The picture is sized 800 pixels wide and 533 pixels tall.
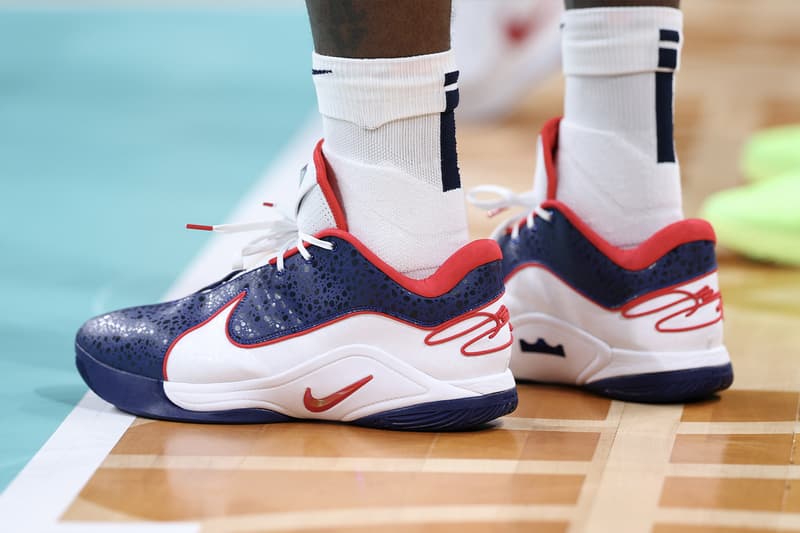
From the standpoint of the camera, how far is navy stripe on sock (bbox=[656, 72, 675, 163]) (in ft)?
3.80

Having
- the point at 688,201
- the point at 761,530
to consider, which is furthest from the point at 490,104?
the point at 761,530

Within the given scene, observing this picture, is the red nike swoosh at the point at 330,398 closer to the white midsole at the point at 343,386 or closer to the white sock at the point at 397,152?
the white midsole at the point at 343,386

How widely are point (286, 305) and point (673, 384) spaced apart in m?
0.38

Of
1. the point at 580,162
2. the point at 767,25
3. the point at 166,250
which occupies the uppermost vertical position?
the point at 580,162

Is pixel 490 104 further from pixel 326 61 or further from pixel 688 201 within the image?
pixel 326 61

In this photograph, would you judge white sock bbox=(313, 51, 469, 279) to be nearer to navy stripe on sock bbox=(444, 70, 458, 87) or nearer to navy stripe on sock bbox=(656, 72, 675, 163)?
navy stripe on sock bbox=(444, 70, 458, 87)

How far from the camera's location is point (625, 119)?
45.6 inches

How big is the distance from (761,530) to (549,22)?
74.7 inches

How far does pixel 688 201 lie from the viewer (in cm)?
199

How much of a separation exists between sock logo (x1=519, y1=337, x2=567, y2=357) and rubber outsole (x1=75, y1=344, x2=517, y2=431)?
0.13 meters

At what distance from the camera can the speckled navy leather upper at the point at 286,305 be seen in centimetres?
105

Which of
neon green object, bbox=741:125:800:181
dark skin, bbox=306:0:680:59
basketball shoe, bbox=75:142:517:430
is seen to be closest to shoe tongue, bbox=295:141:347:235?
basketball shoe, bbox=75:142:517:430

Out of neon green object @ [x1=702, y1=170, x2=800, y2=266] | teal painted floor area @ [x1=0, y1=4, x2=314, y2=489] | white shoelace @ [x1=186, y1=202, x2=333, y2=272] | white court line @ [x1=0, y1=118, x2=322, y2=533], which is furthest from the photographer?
neon green object @ [x1=702, y1=170, x2=800, y2=266]

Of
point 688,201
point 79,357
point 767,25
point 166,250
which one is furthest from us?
point 767,25
